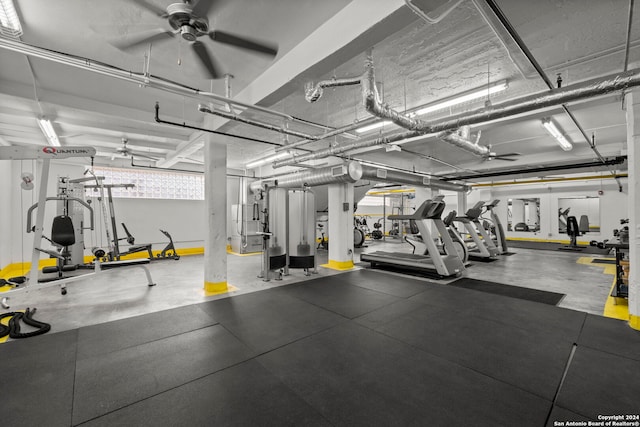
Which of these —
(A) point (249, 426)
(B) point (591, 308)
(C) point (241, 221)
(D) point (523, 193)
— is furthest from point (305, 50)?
(D) point (523, 193)

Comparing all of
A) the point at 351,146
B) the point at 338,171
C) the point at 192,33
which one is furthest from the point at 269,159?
the point at 192,33

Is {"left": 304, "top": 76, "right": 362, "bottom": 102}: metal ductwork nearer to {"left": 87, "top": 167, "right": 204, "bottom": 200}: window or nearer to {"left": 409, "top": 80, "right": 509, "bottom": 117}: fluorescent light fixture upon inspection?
{"left": 409, "top": 80, "right": 509, "bottom": 117}: fluorescent light fixture

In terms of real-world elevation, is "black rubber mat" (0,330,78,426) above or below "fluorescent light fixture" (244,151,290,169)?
below

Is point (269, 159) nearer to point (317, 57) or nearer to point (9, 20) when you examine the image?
point (317, 57)

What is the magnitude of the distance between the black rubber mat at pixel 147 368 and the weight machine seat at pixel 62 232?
12.3 ft

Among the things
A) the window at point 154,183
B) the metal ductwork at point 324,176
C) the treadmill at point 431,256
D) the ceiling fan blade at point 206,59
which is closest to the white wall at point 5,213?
the window at point 154,183

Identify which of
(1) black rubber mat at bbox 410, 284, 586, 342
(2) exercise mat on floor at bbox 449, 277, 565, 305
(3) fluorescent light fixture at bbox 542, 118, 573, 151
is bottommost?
(2) exercise mat on floor at bbox 449, 277, 565, 305

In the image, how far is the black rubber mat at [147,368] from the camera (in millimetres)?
2168

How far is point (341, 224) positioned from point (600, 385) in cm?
543

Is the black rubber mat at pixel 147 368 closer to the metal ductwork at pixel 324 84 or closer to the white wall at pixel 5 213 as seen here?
the metal ductwork at pixel 324 84

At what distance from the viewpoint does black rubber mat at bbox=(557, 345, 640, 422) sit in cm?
204

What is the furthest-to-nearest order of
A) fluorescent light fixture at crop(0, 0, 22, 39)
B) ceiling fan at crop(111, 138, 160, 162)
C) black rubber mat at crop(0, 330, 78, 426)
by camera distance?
1. ceiling fan at crop(111, 138, 160, 162)
2. fluorescent light fixture at crop(0, 0, 22, 39)
3. black rubber mat at crop(0, 330, 78, 426)

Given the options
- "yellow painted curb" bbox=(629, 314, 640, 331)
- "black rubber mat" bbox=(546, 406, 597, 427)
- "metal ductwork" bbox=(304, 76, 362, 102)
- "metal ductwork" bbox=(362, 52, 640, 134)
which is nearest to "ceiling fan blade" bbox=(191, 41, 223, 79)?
"metal ductwork" bbox=(304, 76, 362, 102)

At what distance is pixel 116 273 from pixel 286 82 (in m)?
6.77
